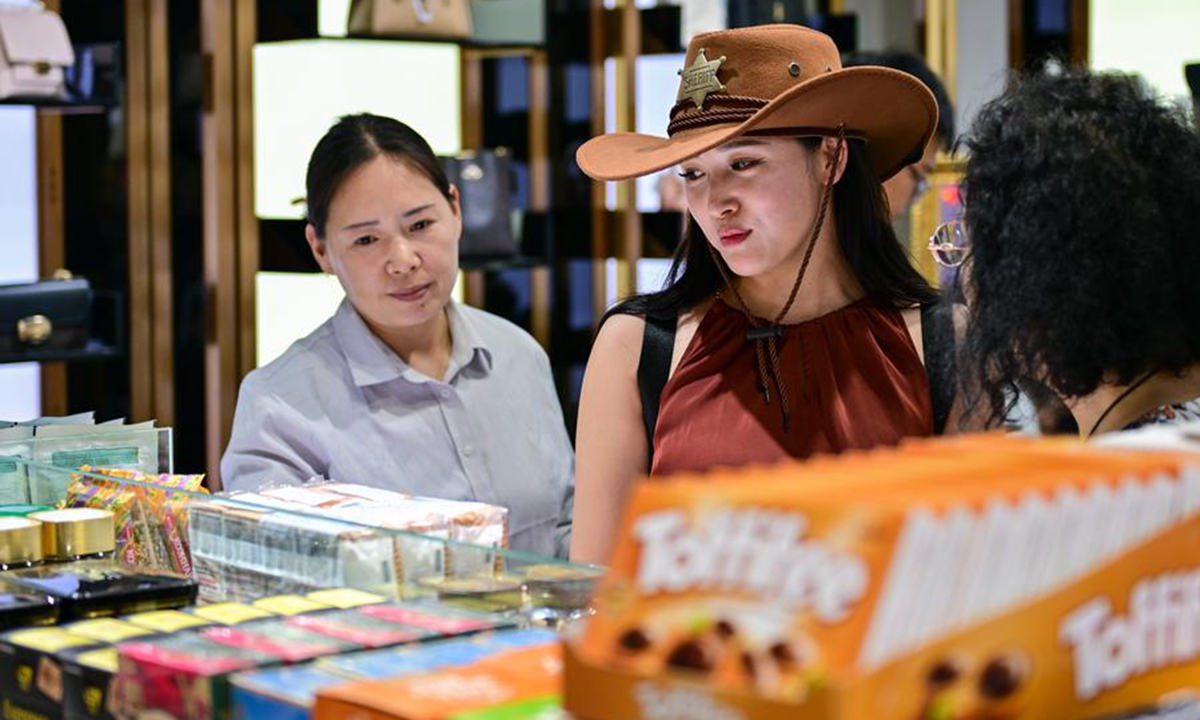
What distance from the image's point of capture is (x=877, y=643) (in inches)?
35.9

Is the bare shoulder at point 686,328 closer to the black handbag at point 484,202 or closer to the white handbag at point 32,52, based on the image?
the white handbag at point 32,52

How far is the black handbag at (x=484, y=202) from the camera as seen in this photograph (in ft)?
17.9

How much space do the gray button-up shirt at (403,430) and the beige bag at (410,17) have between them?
6.49ft

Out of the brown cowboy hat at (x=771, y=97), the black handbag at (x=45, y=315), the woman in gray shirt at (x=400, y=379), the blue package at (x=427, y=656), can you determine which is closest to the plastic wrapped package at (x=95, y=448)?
the woman in gray shirt at (x=400, y=379)

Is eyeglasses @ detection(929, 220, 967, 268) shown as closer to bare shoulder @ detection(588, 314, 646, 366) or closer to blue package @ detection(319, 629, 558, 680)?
bare shoulder @ detection(588, 314, 646, 366)

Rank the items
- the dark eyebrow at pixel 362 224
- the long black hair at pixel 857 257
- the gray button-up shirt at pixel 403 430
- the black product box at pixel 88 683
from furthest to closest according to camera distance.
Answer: the dark eyebrow at pixel 362 224 < the gray button-up shirt at pixel 403 430 < the long black hair at pixel 857 257 < the black product box at pixel 88 683

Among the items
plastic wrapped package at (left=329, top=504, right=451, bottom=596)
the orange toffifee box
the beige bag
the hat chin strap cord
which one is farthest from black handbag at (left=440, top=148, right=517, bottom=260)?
the orange toffifee box

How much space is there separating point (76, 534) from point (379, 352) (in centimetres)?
133

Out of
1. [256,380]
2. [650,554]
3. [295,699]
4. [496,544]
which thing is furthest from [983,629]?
[256,380]

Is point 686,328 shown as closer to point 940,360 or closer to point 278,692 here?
point 940,360

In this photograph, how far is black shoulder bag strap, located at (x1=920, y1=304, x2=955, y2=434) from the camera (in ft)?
8.11

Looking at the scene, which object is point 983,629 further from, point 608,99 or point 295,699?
point 608,99

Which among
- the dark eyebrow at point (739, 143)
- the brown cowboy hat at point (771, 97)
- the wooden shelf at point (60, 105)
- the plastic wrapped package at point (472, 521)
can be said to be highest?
the wooden shelf at point (60, 105)

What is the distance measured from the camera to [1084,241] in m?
1.59
